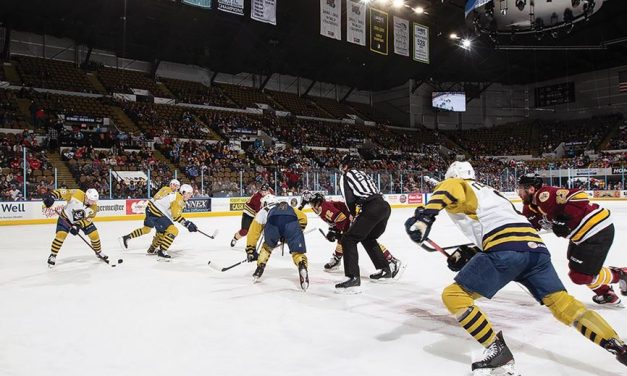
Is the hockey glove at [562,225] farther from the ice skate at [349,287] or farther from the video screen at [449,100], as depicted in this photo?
the video screen at [449,100]

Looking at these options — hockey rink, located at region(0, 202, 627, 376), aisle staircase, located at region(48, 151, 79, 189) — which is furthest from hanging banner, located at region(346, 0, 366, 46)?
hockey rink, located at region(0, 202, 627, 376)

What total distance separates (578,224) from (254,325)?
103 inches

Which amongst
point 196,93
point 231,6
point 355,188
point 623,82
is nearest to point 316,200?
point 355,188

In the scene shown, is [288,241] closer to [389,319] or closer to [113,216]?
[389,319]

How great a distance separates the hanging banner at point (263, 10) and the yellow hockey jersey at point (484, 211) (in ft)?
51.3

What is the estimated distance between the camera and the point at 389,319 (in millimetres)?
3775

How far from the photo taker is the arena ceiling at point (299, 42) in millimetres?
22375

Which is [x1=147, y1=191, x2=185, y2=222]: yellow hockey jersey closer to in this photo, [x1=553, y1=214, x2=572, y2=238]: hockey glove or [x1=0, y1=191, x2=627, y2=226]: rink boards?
[x1=0, y1=191, x2=627, y2=226]: rink boards

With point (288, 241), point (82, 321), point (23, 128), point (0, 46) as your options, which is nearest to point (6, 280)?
point (82, 321)

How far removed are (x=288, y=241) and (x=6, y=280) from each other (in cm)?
339

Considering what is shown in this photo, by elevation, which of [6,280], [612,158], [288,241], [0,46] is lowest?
[6,280]

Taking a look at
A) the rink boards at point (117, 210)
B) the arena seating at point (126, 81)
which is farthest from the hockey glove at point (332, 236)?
the arena seating at point (126, 81)

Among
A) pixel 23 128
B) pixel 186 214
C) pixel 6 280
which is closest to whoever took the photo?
pixel 6 280

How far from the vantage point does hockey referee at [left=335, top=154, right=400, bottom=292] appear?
4888mm
